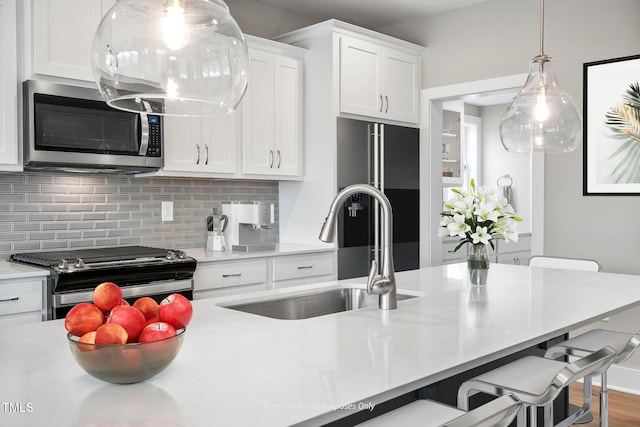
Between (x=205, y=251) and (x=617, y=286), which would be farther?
(x=205, y=251)

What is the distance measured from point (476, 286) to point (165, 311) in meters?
1.51

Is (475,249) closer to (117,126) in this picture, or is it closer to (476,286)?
(476,286)

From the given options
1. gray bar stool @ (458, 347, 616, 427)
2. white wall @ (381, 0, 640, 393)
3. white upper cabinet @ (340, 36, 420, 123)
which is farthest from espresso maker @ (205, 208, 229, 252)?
gray bar stool @ (458, 347, 616, 427)

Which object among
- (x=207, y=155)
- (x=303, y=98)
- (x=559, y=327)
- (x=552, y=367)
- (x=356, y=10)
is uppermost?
(x=356, y=10)

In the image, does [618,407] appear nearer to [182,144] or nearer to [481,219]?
[481,219]

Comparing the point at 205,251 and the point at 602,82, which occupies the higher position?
the point at 602,82

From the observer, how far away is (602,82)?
3902 millimetres

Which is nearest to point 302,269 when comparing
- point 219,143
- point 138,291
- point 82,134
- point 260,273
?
point 260,273

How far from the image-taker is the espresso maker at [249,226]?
154 inches

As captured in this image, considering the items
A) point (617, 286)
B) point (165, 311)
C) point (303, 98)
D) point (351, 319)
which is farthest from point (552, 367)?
point (303, 98)

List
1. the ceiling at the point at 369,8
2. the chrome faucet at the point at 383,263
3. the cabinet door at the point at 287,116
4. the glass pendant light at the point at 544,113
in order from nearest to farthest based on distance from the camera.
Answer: the chrome faucet at the point at 383,263
the glass pendant light at the point at 544,113
the cabinet door at the point at 287,116
the ceiling at the point at 369,8

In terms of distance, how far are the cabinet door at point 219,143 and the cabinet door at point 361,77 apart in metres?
0.89

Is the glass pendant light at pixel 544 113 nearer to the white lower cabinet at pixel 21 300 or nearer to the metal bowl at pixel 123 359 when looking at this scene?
the metal bowl at pixel 123 359

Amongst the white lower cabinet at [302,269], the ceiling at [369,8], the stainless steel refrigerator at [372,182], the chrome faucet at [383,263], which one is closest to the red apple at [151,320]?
the chrome faucet at [383,263]
